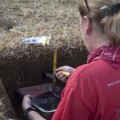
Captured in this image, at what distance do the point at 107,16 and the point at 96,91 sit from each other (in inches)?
11.7

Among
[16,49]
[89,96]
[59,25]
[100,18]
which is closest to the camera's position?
[89,96]

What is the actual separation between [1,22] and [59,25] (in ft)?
2.11

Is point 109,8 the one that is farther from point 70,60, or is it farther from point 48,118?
point 70,60

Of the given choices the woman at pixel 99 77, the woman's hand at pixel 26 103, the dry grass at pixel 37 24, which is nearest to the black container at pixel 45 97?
the woman's hand at pixel 26 103

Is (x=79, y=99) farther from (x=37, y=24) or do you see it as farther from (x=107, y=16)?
(x=37, y=24)

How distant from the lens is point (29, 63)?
11.4 feet

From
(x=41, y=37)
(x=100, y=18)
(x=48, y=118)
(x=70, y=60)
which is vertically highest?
(x=100, y=18)

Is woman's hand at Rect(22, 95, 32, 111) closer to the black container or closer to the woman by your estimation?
the black container

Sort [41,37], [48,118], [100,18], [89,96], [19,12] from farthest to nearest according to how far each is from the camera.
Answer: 1. [19,12]
2. [41,37]
3. [48,118]
4. [100,18]
5. [89,96]

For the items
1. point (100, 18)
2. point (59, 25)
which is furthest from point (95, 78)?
point (59, 25)

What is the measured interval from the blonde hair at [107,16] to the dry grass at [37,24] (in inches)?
76.7

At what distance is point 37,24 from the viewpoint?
4152mm

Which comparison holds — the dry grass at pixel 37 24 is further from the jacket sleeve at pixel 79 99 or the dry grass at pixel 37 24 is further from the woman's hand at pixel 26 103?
the jacket sleeve at pixel 79 99

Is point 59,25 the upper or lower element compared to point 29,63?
upper
